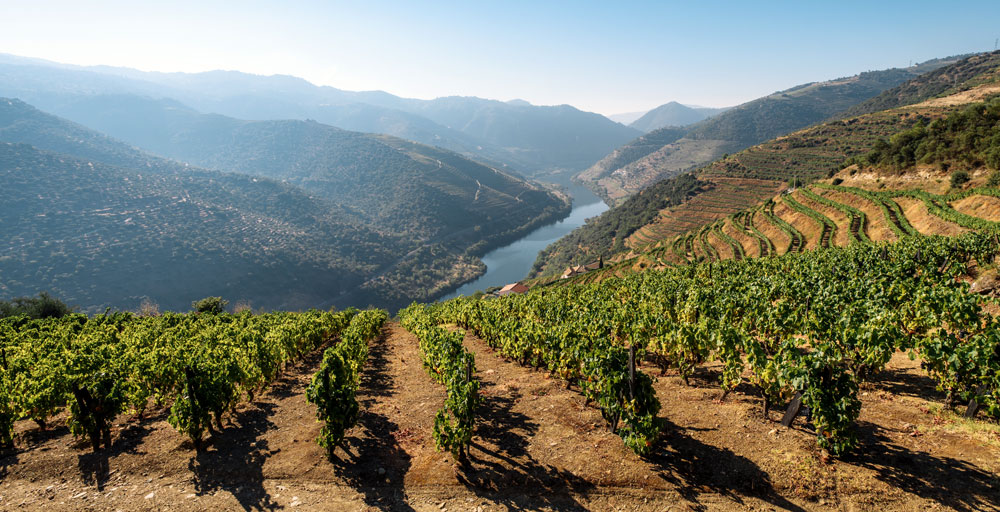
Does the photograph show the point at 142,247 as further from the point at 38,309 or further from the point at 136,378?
the point at 136,378

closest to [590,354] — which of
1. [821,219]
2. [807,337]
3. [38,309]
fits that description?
[807,337]

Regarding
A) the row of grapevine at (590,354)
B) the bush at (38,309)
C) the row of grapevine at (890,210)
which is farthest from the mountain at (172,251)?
the row of grapevine at (590,354)

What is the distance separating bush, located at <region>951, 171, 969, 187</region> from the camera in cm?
4622

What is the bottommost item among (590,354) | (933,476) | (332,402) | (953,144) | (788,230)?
(332,402)

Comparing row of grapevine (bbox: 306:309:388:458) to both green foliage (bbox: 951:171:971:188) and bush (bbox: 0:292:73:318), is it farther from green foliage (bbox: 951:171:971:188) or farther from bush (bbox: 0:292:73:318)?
green foliage (bbox: 951:171:971:188)

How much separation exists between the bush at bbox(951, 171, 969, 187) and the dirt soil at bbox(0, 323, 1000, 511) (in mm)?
53294

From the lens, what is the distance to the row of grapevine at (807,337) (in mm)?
9430

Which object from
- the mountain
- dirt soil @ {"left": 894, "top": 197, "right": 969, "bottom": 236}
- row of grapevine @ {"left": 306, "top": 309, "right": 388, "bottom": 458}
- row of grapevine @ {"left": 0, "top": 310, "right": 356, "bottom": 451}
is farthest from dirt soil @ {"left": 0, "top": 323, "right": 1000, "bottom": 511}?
the mountain

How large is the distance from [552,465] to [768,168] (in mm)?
139232

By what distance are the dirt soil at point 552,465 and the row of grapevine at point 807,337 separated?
2.83 ft

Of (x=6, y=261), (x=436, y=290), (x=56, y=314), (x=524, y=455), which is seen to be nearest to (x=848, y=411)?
(x=524, y=455)

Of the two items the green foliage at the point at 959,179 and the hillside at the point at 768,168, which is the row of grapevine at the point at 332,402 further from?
the hillside at the point at 768,168

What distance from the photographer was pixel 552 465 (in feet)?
34.0

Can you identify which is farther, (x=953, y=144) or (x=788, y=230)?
(x=788, y=230)
